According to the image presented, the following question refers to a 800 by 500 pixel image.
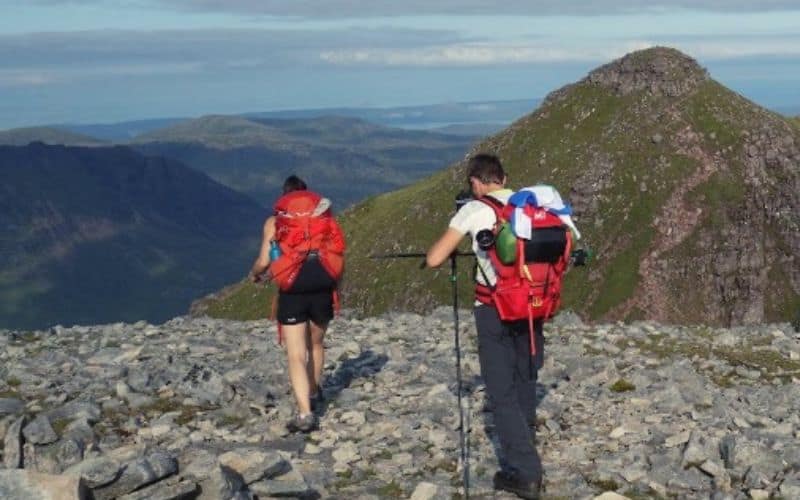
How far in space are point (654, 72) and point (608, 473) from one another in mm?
169813

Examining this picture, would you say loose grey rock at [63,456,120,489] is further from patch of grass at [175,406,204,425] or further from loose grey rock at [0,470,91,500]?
patch of grass at [175,406,204,425]

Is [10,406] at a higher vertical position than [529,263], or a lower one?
lower

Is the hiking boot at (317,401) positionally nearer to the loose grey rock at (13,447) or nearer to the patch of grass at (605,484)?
the loose grey rock at (13,447)

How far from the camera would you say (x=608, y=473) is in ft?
40.7

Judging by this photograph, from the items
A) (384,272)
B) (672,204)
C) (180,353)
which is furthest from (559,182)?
(180,353)

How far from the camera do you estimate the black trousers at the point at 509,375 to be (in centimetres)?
1120

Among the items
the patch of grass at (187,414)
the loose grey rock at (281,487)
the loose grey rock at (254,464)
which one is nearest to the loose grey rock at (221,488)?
the loose grey rock at (281,487)

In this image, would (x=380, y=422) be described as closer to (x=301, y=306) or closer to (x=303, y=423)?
(x=303, y=423)

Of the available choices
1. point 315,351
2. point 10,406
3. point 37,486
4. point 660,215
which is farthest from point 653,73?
point 37,486

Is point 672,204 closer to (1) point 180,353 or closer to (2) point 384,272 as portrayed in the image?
(2) point 384,272

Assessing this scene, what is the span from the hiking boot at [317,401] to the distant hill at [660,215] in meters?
111

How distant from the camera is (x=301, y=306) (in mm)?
13953

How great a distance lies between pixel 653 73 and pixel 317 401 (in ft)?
549

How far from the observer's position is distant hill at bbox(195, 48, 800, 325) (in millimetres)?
138875
